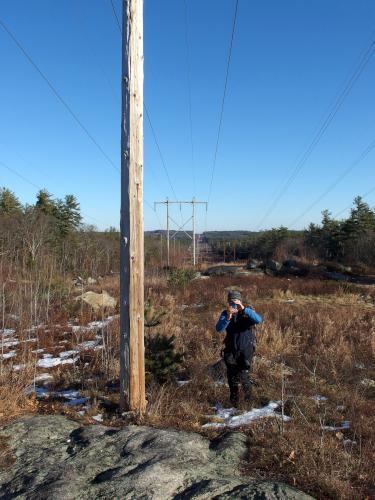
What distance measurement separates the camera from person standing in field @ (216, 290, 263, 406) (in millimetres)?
5570

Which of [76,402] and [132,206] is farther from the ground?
[132,206]

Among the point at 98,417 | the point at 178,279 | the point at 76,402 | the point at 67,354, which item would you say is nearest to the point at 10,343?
the point at 67,354

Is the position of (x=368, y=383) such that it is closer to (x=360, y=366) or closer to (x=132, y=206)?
(x=360, y=366)

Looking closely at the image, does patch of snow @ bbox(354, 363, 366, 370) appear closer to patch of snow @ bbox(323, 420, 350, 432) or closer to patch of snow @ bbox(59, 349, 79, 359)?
patch of snow @ bbox(323, 420, 350, 432)

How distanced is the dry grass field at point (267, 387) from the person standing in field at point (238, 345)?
0.26m

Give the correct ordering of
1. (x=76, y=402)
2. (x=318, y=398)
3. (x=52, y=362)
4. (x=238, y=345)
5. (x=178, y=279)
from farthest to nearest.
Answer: (x=178, y=279)
(x=52, y=362)
(x=318, y=398)
(x=238, y=345)
(x=76, y=402)

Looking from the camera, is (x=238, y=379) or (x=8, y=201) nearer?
(x=238, y=379)

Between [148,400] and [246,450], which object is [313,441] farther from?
[148,400]

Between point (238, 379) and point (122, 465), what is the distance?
8.38 feet

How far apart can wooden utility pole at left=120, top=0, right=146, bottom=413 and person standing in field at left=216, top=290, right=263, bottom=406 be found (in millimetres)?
1424

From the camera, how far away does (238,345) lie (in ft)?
18.3

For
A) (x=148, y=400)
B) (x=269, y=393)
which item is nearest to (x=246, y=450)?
(x=148, y=400)

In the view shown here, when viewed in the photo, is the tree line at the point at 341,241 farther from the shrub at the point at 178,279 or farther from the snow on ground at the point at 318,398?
the snow on ground at the point at 318,398

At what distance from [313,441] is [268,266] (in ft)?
94.3
